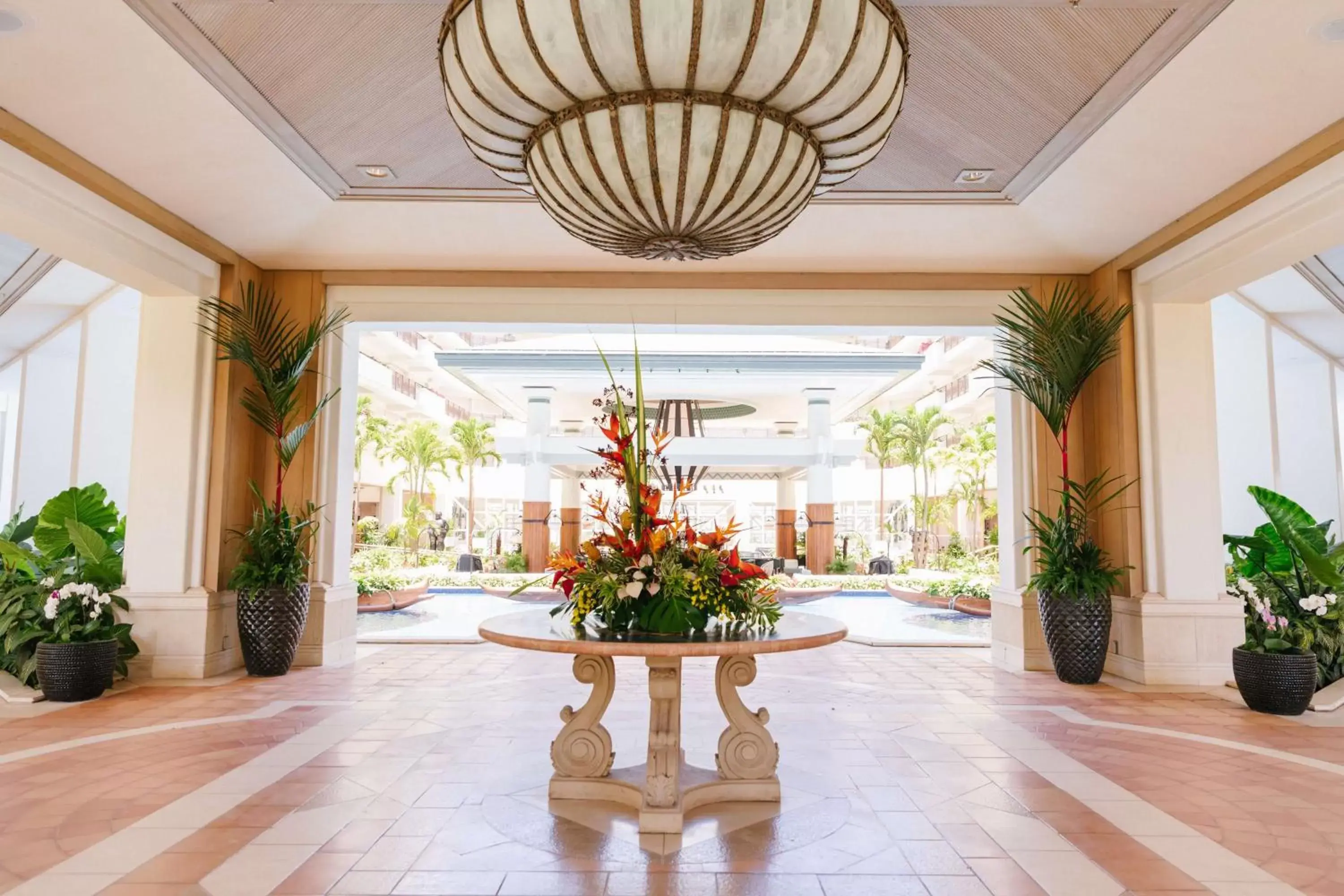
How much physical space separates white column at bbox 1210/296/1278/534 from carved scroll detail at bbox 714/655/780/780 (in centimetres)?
682

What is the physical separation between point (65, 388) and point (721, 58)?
8.35 m

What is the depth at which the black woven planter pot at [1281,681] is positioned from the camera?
4754 millimetres

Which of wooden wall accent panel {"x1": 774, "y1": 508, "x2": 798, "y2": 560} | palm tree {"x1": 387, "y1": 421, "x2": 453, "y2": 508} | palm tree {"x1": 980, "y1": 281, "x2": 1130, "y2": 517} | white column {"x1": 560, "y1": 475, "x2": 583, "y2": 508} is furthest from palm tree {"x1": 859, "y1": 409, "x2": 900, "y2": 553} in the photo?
palm tree {"x1": 980, "y1": 281, "x2": 1130, "y2": 517}

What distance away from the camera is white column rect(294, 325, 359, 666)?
6336mm

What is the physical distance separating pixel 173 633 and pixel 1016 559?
6.14 m

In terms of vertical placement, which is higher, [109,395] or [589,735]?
[109,395]

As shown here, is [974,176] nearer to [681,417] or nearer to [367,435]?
[681,417]

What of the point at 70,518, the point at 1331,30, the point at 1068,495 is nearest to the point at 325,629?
the point at 70,518

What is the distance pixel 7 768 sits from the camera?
363 cm

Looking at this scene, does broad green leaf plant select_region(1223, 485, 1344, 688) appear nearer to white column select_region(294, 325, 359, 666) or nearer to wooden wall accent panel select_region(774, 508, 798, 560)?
white column select_region(294, 325, 359, 666)

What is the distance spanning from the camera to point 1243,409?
27.4ft

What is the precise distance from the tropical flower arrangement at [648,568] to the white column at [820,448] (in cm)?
1586

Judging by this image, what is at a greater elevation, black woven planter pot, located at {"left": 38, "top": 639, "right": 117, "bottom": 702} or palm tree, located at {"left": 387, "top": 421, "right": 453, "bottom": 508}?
palm tree, located at {"left": 387, "top": 421, "right": 453, "bottom": 508}

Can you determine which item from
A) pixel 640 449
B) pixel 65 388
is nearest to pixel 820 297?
pixel 640 449
